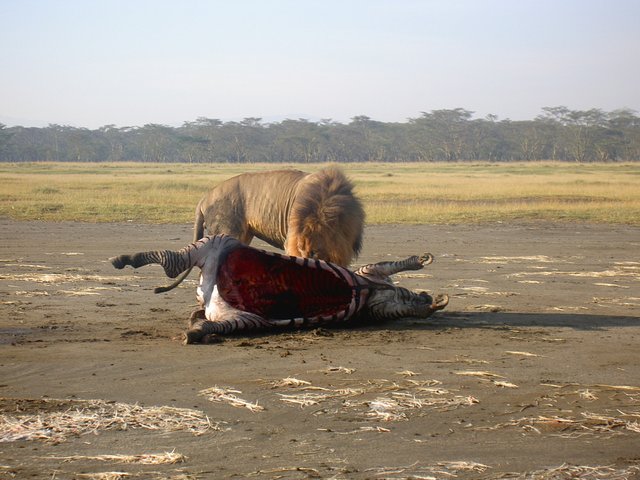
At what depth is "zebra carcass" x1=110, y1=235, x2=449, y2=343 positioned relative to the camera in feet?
26.4

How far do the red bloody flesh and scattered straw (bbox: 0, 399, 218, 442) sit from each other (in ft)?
8.31

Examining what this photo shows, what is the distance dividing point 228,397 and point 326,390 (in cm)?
65

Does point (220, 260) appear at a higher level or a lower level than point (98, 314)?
higher

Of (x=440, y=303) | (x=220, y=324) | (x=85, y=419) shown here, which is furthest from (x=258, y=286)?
(x=85, y=419)

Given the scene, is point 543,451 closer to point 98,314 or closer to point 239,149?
point 98,314

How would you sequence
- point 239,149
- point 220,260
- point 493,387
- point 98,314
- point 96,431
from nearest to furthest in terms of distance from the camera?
point 96,431 → point 493,387 → point 220,260 → point 98,314 → point 239,149

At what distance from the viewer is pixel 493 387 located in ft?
20.1

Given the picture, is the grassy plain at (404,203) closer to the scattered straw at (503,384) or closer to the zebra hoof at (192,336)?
the zebra hoof at (192,336)

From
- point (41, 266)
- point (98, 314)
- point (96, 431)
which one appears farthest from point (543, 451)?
point (41, 266)

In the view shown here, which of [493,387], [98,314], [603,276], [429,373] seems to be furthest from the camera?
[603,276]

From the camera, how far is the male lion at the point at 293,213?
30.9 ft

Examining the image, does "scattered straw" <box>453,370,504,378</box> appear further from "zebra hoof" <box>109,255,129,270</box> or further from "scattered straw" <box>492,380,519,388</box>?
"zebra hoof" <box>109,255,129,270</box>

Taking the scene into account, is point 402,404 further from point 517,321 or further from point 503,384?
point 517,321

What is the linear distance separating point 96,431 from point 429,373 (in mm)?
2493
